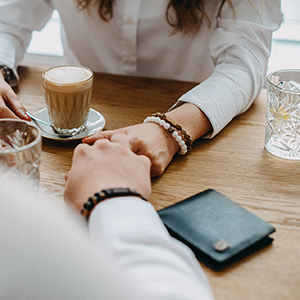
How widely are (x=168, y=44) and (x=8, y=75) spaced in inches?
20.5

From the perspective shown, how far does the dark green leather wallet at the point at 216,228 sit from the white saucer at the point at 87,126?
333 mm

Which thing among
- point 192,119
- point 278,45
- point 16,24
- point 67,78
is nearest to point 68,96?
point 67,78

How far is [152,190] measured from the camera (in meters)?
0.65

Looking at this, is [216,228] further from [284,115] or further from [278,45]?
[278,45]

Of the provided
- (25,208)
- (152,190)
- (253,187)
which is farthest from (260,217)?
(25,208)

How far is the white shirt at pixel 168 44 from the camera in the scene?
0.91 meters

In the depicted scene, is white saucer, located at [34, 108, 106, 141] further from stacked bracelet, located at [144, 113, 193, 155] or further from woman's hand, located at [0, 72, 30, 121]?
stacked bracelet, located at [144, 113, 193, 155]

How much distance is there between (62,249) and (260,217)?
0.39 meters

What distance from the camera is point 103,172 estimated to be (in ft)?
1.86

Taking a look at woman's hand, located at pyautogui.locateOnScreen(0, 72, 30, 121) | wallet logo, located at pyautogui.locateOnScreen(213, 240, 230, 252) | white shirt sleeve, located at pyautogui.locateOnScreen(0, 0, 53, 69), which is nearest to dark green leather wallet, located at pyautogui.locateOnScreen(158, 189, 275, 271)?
wallet logo, located at pyautogui.locateOnScreen(213, 240, 230, 252)

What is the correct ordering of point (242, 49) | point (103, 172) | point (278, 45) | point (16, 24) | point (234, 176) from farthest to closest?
point (278, 45), point (16, 24), point (242, 49), point (234, 176), point (103, 172)

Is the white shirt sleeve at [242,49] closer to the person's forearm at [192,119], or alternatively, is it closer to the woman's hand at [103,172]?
the person's forearm at [192,119]

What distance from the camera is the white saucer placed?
A: 803mm

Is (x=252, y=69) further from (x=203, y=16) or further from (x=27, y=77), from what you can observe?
(x=27, y=77)
